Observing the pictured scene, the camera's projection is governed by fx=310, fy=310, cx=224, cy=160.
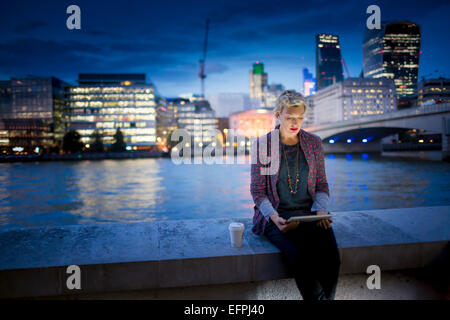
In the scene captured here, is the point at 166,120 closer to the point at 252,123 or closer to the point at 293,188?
the point at 252,123

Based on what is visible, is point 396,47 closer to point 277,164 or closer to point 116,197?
point 116,197

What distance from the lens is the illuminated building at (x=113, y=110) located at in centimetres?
10388

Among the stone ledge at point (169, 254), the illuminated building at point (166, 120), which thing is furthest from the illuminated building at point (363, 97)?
the stone ledge at point (169, 254)

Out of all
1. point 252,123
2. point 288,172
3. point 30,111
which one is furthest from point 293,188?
point 252,123

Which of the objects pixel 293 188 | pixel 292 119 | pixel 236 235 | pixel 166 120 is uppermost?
pixel 166 120

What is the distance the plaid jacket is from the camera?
3053 mm

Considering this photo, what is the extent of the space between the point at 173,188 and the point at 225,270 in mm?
18341

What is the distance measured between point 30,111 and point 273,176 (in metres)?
122

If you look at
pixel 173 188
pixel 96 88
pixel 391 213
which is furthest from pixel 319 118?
pixel 391 213

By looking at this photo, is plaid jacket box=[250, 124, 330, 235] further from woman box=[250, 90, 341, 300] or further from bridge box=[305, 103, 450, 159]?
bridge box=[305, 103, 450, 159]

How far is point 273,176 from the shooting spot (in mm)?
3064

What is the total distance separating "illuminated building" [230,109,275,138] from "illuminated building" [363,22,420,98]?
52.7m

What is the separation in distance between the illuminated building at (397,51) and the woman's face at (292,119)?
2532 inches

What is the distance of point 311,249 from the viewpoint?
2393 millimetres
